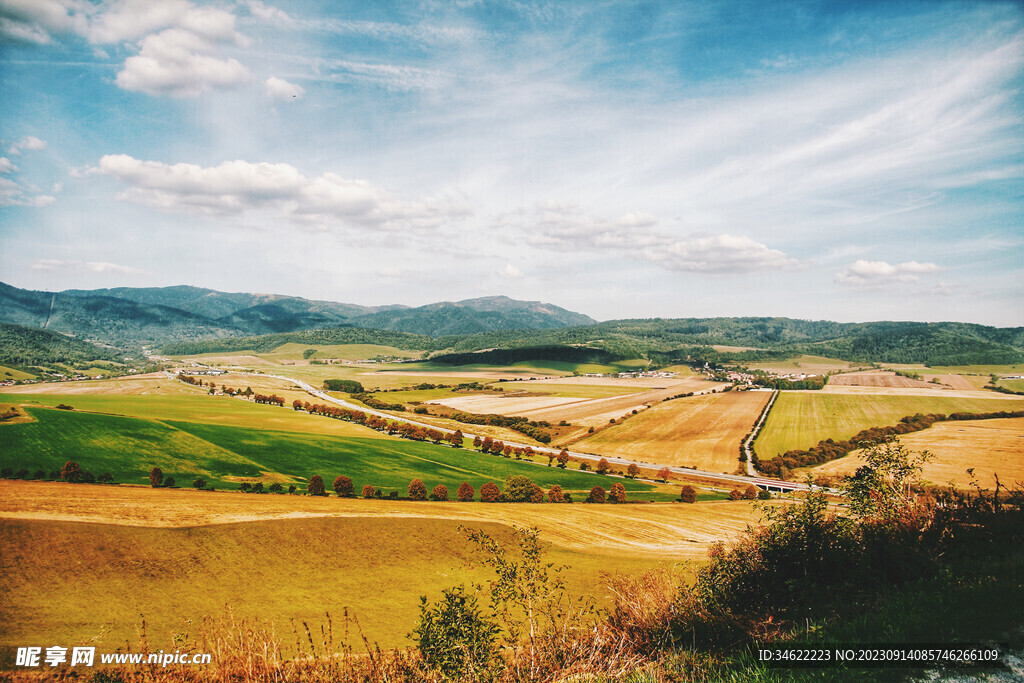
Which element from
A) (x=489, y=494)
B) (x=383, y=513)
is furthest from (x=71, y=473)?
(x=489, y=494)

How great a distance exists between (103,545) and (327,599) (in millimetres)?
18435

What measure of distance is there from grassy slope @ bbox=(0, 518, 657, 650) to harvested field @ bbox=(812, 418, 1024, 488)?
34.6 m

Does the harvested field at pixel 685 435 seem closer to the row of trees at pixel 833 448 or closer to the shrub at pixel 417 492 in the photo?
the row of trees at pixel 833 448

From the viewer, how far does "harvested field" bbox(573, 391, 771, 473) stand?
88.9 m

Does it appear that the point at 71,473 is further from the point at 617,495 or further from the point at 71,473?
the point at 617,495

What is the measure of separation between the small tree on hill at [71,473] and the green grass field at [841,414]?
354 ft

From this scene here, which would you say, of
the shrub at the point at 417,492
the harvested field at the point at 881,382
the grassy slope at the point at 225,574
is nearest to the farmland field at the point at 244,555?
the grassy slope at the point at 225,574

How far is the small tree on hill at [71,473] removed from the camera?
52.8 metres

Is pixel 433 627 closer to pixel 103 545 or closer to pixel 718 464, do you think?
pixel 103 545

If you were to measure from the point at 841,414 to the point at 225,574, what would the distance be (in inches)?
5098

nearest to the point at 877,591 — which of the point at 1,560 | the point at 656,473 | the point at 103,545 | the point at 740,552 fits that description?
the point at 740,552

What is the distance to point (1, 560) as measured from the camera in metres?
30.6

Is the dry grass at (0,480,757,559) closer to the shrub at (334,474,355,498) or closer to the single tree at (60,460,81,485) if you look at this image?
the single tree at (60,460,81,485)

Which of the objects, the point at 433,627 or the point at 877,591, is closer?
the point at 877,591
